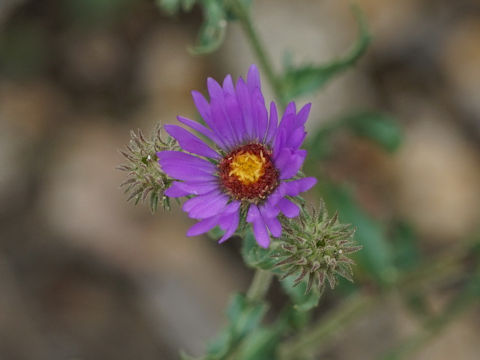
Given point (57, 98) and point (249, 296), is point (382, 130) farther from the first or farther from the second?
point (57, 98)

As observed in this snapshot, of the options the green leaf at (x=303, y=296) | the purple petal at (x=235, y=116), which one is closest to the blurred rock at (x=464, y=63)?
the green leaf at (x=303, y=296)

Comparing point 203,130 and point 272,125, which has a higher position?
point 203,130

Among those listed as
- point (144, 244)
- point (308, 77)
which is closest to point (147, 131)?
point (144, 244)

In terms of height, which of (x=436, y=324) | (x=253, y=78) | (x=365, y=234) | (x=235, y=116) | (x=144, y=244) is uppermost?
(x=253, y=78)

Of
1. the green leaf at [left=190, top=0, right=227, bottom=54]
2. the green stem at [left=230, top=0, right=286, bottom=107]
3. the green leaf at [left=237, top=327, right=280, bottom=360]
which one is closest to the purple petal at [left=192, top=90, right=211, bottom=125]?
the green leaf at [left=190, top=0, right=227, bottom=54]

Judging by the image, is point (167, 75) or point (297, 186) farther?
point (167, 75)

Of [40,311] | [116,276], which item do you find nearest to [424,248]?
[116,276]

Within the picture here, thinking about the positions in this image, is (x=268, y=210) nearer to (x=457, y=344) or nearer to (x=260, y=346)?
(x=260, y=346)

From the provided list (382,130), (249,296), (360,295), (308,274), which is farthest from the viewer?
(382,130)
